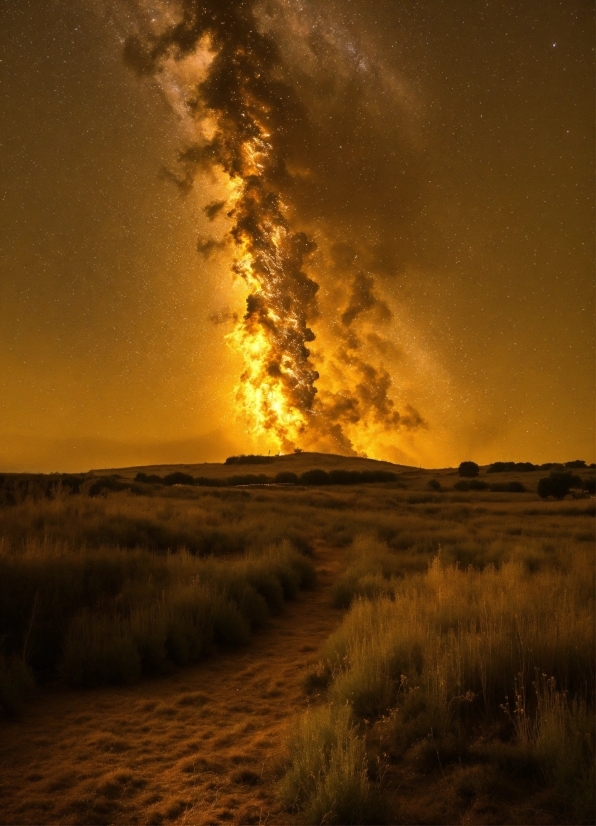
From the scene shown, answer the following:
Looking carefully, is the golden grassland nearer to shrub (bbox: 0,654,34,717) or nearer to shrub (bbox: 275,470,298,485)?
shrub (bbox: 0,654,34,717)

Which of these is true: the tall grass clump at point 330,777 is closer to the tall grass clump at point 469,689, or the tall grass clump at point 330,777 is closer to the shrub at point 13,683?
the tall grass clump at point 469,689

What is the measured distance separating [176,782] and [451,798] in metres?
2.13

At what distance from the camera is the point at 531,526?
2692cm

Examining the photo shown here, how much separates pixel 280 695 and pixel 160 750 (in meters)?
1.86

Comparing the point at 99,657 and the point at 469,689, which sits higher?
the point at 469,689

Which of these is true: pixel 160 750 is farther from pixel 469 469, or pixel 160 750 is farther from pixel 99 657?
pixel 469 469

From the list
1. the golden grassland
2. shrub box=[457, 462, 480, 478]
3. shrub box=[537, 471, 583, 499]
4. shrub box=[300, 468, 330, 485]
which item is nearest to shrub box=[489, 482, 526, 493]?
shrub box=[537, 471, 583, 499]

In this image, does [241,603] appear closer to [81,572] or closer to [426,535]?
[81,572]

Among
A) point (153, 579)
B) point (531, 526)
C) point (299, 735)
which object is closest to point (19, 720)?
point (299, 735)

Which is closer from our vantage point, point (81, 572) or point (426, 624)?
point (426, 624)

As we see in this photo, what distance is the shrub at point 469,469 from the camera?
3022 inches

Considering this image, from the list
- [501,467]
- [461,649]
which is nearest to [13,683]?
[461,649]

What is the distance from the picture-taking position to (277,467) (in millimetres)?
83688

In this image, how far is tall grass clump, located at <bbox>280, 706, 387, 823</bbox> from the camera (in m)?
4.32
